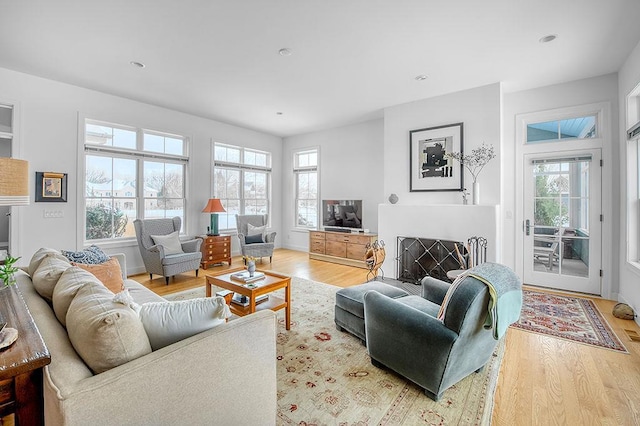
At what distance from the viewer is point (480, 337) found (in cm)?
194

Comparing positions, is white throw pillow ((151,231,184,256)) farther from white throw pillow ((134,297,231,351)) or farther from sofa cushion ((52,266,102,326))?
white throw pillow ((134,297,231,351))

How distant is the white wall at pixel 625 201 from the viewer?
3.18m

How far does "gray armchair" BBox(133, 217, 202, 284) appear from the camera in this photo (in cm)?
444

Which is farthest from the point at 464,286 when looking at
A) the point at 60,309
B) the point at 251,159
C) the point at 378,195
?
the point at 251,159

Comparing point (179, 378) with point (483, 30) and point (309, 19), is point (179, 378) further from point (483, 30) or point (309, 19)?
point (483, 30)

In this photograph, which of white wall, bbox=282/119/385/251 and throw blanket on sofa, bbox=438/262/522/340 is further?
white wall, bbox=282/119/385/251

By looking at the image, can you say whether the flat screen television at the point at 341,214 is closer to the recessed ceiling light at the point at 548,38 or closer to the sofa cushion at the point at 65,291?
the recessed ceiling light at the point at 548,38

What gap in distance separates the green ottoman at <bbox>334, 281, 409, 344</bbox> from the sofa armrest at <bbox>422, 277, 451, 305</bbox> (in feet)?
→ 0.69

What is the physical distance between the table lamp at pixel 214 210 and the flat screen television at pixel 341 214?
2232 millimetres

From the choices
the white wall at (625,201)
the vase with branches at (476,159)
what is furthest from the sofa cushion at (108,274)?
the white wall at (625,201)

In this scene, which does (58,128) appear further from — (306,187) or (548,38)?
(548,38)

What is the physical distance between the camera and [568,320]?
126 inches

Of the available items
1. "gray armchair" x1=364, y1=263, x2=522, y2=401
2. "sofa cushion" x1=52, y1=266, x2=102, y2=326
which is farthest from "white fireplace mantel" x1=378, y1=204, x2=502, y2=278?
"sofa cushion" x1=52, y1=266, x2=102, y2=326

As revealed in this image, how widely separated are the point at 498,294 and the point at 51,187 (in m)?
5.55
